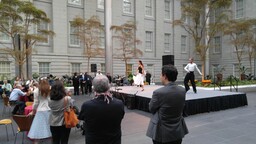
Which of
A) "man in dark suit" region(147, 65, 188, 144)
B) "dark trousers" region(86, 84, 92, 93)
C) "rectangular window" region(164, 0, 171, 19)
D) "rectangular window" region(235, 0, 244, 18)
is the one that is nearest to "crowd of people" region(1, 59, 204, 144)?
"man in dark suit" region(147, 65, 188, 144)

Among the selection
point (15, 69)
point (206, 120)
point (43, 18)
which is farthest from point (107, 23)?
point (206, 120)

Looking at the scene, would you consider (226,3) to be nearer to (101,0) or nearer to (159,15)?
(159,15)

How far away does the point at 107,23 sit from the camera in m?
22.2

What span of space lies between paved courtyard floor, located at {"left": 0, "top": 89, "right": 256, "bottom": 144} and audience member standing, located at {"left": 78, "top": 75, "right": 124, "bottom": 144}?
2.99m

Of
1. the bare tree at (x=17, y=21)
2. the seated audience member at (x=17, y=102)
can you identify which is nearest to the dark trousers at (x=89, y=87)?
the bare tree at (x=17, y=21)

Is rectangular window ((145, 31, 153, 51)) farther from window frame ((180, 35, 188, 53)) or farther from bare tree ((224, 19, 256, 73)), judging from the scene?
bare tree ((224, 19, 256, 73))

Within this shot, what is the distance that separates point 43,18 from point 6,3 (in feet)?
7.85

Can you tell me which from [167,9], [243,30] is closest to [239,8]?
[243,30]

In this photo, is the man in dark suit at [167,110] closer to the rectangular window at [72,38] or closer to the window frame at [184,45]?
the rectangular window at [72,38]

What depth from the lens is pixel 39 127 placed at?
4.58 metres

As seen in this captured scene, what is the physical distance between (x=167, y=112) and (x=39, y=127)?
284cm

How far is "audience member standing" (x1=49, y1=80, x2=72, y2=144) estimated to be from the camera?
3.98m

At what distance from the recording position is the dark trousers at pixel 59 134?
407 centimetres

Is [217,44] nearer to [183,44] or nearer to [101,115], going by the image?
[183,44]
